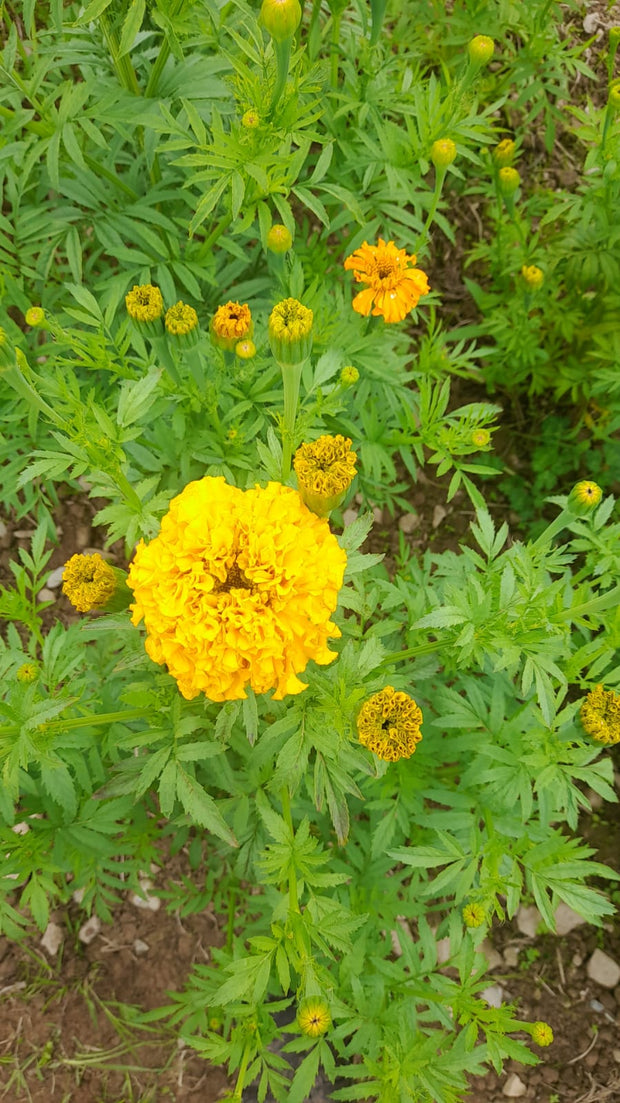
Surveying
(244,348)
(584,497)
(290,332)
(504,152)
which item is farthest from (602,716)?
(504,152)

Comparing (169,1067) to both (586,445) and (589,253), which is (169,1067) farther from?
(589,253)

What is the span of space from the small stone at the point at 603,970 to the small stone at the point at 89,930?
1926mm

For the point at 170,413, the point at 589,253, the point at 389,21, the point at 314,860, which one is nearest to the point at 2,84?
the point at 170,413

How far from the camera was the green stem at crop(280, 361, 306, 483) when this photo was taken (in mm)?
1644

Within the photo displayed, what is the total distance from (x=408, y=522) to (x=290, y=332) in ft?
6.33

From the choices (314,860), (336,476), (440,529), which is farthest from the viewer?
(440,529)

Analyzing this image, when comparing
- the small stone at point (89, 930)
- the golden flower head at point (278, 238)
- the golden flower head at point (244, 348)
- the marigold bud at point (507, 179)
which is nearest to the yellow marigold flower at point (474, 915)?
the golden flower head at point (244, 348)

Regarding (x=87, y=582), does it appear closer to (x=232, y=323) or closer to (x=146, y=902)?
(x=232, y=323)

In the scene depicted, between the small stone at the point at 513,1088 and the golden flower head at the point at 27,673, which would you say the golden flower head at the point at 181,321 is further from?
the small stone at the point at 513,1088

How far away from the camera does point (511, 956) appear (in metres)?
2.91

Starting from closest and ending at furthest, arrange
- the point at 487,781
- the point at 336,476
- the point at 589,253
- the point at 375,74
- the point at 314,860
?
the point at 336,476 < the point at 314,860 < the point at 487,781 < the point at 375,74 < the point at 589,253

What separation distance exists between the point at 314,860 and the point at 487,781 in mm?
544

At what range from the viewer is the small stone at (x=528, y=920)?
2936 mm

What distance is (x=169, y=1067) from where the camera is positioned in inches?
104
